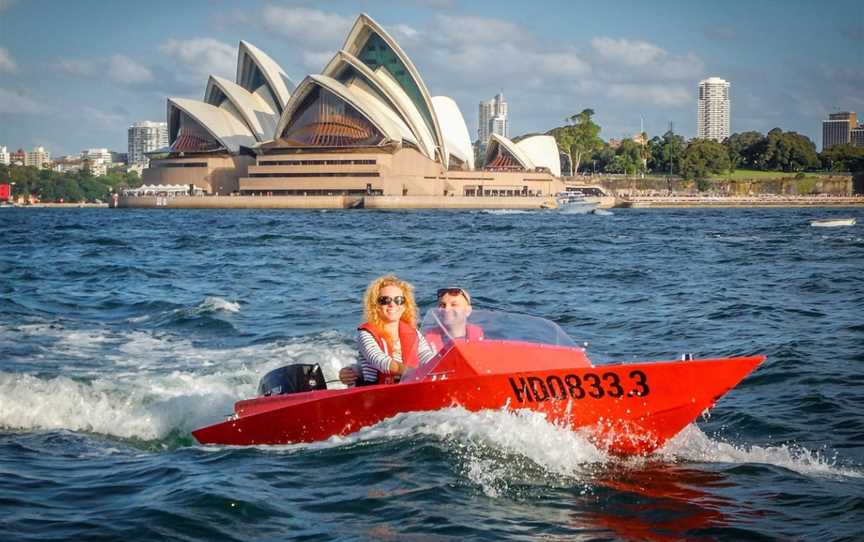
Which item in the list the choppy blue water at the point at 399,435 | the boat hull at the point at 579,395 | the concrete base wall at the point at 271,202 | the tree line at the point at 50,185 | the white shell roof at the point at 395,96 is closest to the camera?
the choppy blue water at the point at 399,435

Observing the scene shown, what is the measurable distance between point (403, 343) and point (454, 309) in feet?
1.63

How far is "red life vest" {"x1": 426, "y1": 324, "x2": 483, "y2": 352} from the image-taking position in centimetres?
741

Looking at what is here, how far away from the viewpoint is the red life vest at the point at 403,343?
769 centimetres

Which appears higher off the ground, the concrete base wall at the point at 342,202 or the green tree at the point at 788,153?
the green tree at the point at 788,153

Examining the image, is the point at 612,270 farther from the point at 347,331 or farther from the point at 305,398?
the point at 305,398

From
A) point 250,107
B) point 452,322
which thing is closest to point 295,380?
point 452,322

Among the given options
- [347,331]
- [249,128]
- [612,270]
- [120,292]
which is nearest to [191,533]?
[347,331]

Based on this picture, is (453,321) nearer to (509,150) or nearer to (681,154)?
(509,150)

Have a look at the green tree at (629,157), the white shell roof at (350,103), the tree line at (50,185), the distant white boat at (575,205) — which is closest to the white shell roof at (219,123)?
the white shell roof at (350,103)

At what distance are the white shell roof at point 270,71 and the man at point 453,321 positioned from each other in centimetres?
9733

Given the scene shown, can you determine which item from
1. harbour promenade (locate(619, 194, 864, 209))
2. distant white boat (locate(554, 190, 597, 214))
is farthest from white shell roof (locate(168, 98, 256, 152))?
harbour promenade (locate(619, 194, 864, 209))

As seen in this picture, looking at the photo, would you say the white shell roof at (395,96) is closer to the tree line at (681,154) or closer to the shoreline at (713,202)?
the shoreline at (713,202)

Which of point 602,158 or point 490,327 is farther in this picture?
point 602,158

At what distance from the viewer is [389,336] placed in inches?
306
